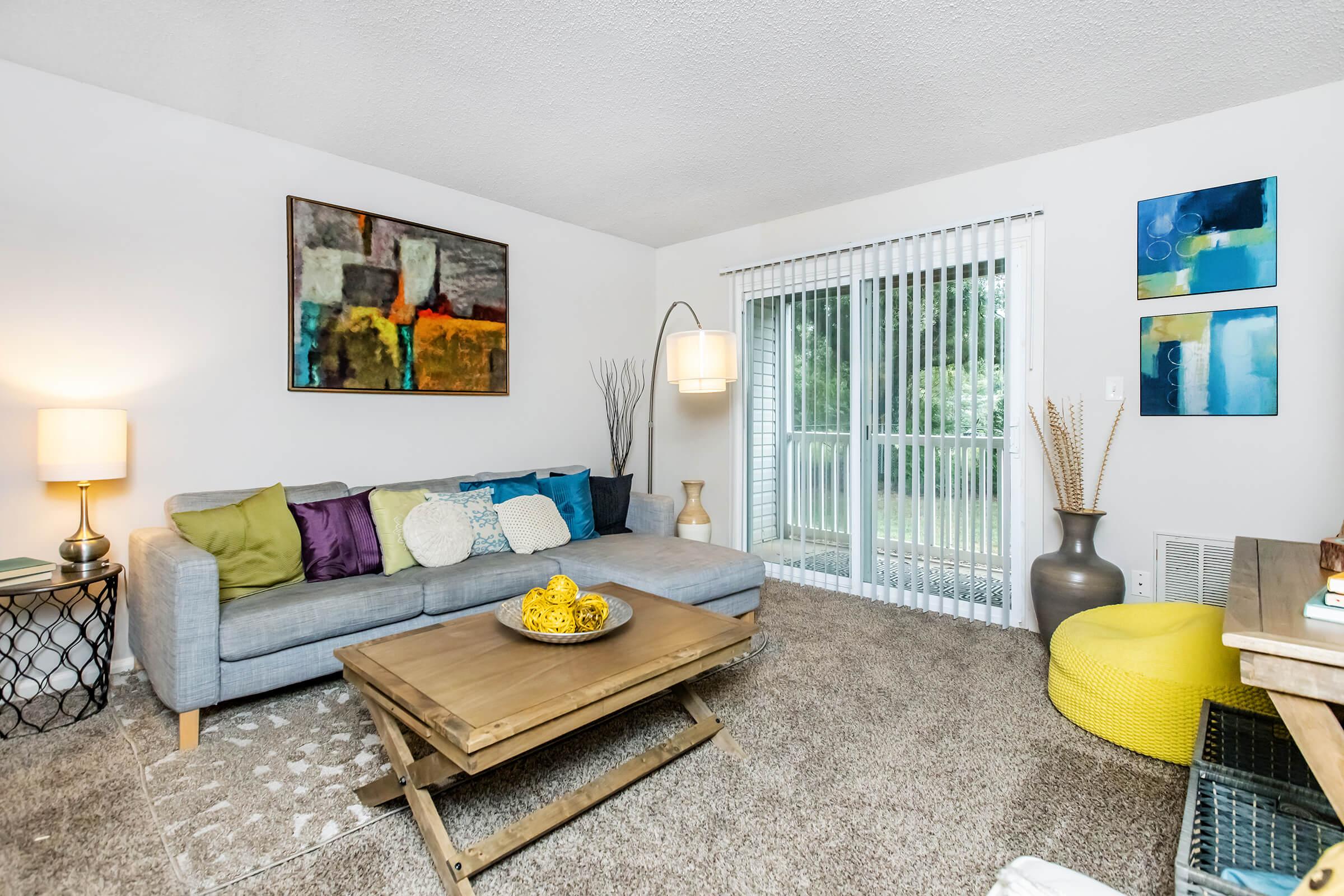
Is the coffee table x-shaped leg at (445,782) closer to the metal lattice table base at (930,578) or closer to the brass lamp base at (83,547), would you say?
the brass lamp base at (83,547)

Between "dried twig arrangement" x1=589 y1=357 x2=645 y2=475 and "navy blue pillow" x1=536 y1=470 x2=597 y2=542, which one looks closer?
"navy blue pillow" x1=536 y1=470 x2=597 y2=542

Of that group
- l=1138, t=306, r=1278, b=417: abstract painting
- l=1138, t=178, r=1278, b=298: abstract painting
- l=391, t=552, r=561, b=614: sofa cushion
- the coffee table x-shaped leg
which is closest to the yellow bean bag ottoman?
l=1138, t=306, r=1278, b=417: abstract painting

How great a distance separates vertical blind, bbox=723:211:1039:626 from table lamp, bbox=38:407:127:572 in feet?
11.2

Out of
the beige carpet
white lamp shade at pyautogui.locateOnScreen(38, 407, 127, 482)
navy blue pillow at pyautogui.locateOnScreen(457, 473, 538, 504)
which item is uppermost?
white lamp shade at pyautogui.locateOnScreen(38, 407, 127, 482)

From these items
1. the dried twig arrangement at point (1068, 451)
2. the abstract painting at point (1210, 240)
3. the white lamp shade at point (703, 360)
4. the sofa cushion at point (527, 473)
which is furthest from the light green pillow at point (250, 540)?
the abstract painting at point (1210, 240)

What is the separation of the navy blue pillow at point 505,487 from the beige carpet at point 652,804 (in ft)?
4.06

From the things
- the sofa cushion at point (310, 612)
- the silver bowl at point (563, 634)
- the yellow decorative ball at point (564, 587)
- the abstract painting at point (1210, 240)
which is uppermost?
the abstract painting at point (1210, 240)

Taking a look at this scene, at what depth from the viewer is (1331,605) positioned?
4.88 feet

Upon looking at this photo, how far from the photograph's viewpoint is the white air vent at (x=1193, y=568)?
296 cm

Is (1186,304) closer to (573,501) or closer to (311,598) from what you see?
(573,501)

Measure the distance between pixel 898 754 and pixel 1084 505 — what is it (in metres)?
1.92

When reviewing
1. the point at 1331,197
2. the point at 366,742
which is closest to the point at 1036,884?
the point at 366,742

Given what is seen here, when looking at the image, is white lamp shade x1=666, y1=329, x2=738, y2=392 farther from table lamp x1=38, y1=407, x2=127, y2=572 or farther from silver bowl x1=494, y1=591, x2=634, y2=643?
table lamp x1=38, y1=407, x2=127, y2=572

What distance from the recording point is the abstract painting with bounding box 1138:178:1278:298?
2818 mm
